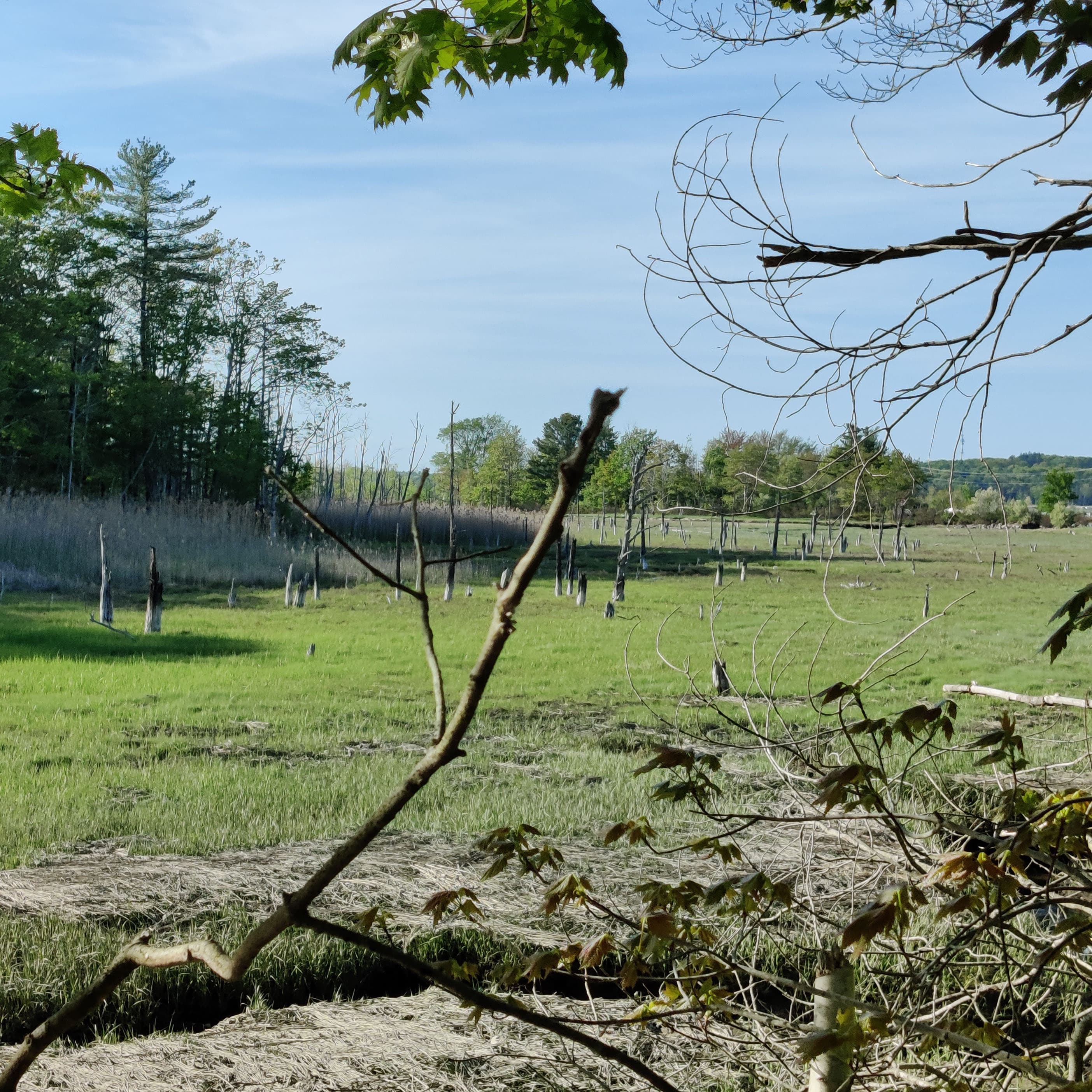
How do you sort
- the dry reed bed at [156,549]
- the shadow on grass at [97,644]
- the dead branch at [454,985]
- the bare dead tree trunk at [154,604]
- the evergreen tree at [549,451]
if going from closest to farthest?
the dead branch at [454,985] < the shadow on grass at [97,644] < the bare dead tree trunk at [154,604] < the dry reed bed at [156,549] < the evergreen tree at [549,451]

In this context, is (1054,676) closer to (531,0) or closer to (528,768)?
(528,768)

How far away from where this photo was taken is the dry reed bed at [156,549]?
2455 centimetres

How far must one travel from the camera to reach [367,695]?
42.7 feet

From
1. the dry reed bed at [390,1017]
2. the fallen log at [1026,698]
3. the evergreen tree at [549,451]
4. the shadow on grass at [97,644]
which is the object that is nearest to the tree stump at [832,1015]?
the dry reed bed at [390,1017]

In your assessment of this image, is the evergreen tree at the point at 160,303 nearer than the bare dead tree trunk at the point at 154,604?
No

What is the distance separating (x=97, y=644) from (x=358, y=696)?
17.9ft

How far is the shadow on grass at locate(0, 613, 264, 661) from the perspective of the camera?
14.7 meters

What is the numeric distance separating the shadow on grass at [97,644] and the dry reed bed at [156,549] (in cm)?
627

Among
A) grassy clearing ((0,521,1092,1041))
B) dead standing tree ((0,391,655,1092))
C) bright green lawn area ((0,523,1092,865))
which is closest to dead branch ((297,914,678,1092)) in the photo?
dead standing tree ((0,391,655,1092))

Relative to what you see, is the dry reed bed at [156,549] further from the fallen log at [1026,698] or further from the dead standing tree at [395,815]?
the dead standing tree at [395,815]

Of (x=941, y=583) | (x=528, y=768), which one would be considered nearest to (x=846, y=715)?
(x=528, y=768)

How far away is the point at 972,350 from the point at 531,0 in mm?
1604

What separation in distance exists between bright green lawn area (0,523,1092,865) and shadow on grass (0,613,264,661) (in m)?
0.07

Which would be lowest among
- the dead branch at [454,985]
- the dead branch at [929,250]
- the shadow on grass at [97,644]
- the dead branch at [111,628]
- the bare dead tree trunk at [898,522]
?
the shadow on grass at [97,644]
